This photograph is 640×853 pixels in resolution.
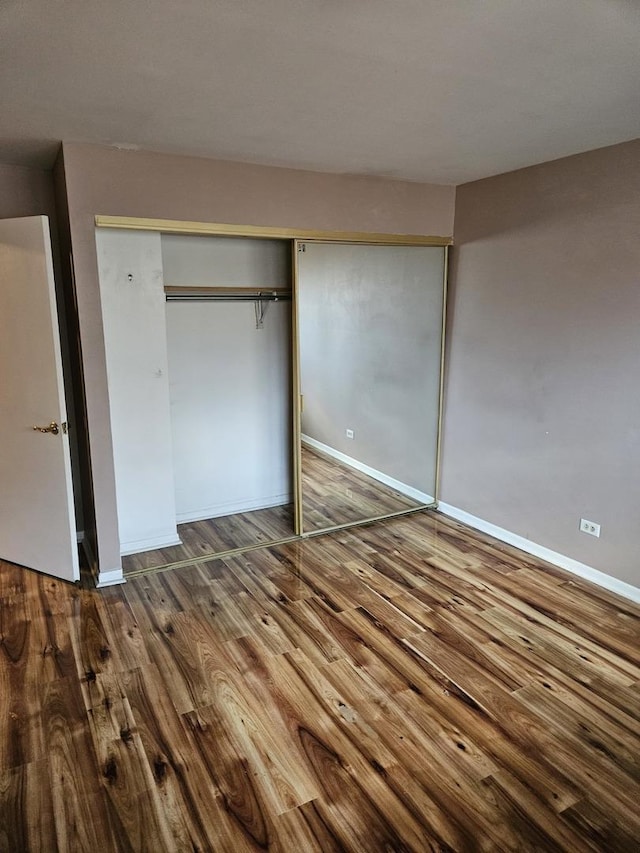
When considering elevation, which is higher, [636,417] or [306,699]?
[636,417]

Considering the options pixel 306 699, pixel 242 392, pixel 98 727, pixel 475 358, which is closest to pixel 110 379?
pixel 242 392

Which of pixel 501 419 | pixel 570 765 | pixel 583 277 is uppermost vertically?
pixel 583 277

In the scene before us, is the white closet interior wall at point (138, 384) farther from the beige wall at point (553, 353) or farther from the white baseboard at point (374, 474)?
the beige wall at point (553, 353)

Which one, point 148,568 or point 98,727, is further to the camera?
point 148,568

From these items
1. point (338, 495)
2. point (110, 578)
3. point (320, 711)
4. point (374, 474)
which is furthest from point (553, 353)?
point (110, 578)

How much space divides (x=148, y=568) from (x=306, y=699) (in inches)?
64.2

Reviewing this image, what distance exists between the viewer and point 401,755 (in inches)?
→ 84.7

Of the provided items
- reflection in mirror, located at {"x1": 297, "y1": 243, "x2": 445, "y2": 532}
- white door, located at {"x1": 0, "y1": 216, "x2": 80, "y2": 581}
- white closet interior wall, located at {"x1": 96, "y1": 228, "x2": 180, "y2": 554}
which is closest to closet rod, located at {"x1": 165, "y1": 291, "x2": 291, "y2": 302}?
white closet interior wall, located at {"x1": 96, "y1": 228, "x2": 180, "y2": 554}

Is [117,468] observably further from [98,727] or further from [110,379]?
[98,727]

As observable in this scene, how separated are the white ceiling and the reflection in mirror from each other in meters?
0.99

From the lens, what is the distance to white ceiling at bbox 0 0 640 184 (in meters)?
1.63

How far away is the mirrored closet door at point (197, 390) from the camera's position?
3598 mm

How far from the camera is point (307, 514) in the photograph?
4305mm

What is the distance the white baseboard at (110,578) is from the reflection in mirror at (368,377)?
4.47 ft
